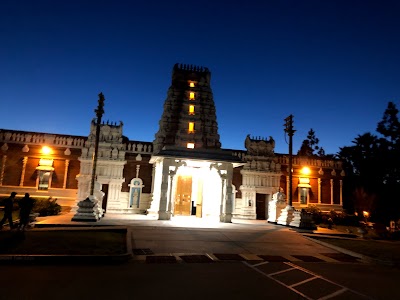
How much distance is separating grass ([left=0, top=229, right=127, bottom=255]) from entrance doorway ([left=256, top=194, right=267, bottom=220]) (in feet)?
67.0

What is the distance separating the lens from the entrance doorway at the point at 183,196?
78.6 feet

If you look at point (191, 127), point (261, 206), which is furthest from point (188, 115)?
point (261, 206)

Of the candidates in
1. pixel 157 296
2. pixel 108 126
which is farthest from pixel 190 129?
pixel 157 296

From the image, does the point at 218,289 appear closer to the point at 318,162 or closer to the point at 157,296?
the point at 157,296

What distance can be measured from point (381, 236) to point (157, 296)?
19.1 meters

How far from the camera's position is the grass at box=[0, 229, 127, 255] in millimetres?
9148

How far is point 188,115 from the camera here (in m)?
27.4

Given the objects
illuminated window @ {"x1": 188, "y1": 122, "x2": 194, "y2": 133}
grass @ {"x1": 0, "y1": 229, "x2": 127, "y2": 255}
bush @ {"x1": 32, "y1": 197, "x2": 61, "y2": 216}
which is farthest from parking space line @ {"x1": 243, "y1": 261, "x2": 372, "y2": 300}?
illuminated window @ {"x1": 188, "y1": 122, "x2": 194, "y2": 133}

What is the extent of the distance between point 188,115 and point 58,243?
61.8 feet

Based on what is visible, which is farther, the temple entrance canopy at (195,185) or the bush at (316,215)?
the bush at (316,215)

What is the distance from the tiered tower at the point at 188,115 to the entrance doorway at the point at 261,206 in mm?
8228

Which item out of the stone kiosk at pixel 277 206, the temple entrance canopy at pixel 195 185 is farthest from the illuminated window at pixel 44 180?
the stone kiosk at pixel 277 206

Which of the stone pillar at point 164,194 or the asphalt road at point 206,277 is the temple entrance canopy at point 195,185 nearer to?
the stone pillar at point 164,194

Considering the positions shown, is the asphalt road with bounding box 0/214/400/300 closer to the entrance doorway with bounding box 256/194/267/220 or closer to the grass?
the grass
